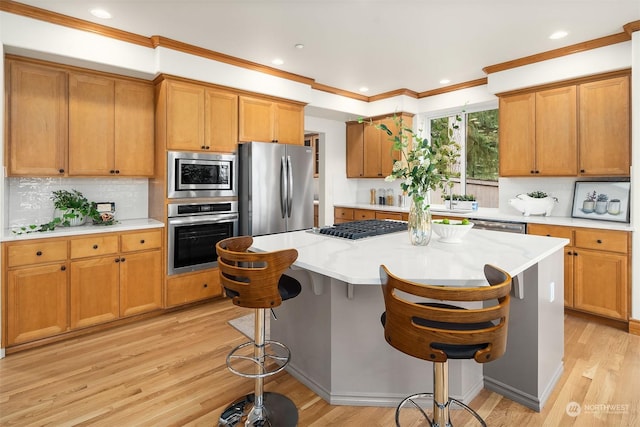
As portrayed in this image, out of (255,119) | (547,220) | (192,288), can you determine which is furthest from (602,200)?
(192,288)

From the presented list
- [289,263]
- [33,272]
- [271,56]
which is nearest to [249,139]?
[271,56]

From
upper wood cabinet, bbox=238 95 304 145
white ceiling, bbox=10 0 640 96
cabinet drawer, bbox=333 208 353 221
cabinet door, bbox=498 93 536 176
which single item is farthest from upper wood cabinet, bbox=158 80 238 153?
cabinet door, bbox=498 93 536 176

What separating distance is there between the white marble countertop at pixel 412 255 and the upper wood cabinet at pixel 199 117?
69.9 inches

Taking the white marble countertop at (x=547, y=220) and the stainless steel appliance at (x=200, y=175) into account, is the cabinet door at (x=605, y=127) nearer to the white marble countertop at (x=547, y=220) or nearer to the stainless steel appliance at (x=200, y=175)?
the white marble countertop at (x=547, y=220)

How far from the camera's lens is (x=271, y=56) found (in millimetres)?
3830

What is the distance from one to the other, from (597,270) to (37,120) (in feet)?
17.0

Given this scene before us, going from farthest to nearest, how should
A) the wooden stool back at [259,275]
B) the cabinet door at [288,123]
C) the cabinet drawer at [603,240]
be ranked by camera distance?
the cabinet door at [288,123]
the cabinet drawer at [603,240]
the wooden stool back at [259,275]

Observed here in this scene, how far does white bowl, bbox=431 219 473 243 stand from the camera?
88.7 inches

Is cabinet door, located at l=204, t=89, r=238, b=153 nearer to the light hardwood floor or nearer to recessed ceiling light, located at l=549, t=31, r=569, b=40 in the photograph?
the light hardwood floor

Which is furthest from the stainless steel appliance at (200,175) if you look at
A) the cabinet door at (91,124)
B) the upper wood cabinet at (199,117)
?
the cabinet door at (91,124)

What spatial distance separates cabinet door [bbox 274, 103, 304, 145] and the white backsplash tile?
1654 mm

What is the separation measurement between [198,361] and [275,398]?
2.61ft

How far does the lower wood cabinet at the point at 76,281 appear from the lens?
276cm

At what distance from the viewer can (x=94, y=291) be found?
314cm
